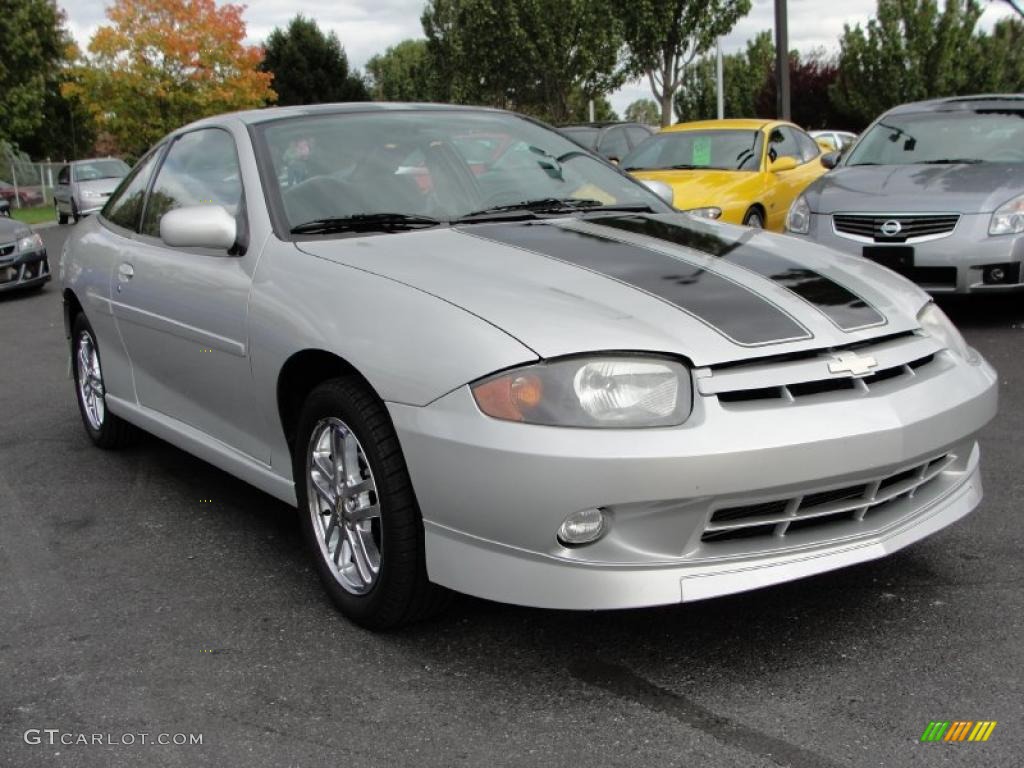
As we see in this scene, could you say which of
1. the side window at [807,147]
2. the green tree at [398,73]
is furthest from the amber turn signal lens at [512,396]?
the green tree at [398,73]

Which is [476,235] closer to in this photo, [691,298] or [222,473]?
[691,298]

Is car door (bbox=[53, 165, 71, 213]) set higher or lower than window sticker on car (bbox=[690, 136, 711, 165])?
lower

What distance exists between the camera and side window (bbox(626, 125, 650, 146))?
16.4 meters

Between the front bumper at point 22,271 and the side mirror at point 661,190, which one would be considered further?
the front bumper at point 22,271

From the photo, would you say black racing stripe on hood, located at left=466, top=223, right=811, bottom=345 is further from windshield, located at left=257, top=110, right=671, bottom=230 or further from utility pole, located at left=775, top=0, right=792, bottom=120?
utility pole, located at left=775, top=0, right=792, bottom=120

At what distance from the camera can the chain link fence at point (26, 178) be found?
38.8 metres

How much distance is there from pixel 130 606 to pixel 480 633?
114 cm

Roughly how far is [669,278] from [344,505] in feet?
3.70

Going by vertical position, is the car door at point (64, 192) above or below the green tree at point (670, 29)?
below

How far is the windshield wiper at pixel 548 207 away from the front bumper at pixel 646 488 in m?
1.16

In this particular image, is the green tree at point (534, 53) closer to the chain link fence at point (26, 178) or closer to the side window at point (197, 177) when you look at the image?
the chain link fence at point (26, 178)

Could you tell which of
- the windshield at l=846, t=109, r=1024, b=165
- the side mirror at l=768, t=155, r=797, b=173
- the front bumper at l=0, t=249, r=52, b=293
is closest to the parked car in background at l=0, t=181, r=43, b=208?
the front bumper at l=0, t=249, r=52, b=293

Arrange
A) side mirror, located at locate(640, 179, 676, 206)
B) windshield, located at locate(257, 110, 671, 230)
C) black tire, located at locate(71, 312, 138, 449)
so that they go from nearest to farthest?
windshield, located at locate(257, 110, 671, 230)
side mirror, located at locate(640, 179, 676, 206)
black tire, located at locate(71, 312, 138, 449)

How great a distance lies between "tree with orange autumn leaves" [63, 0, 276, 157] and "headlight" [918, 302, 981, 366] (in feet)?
130
